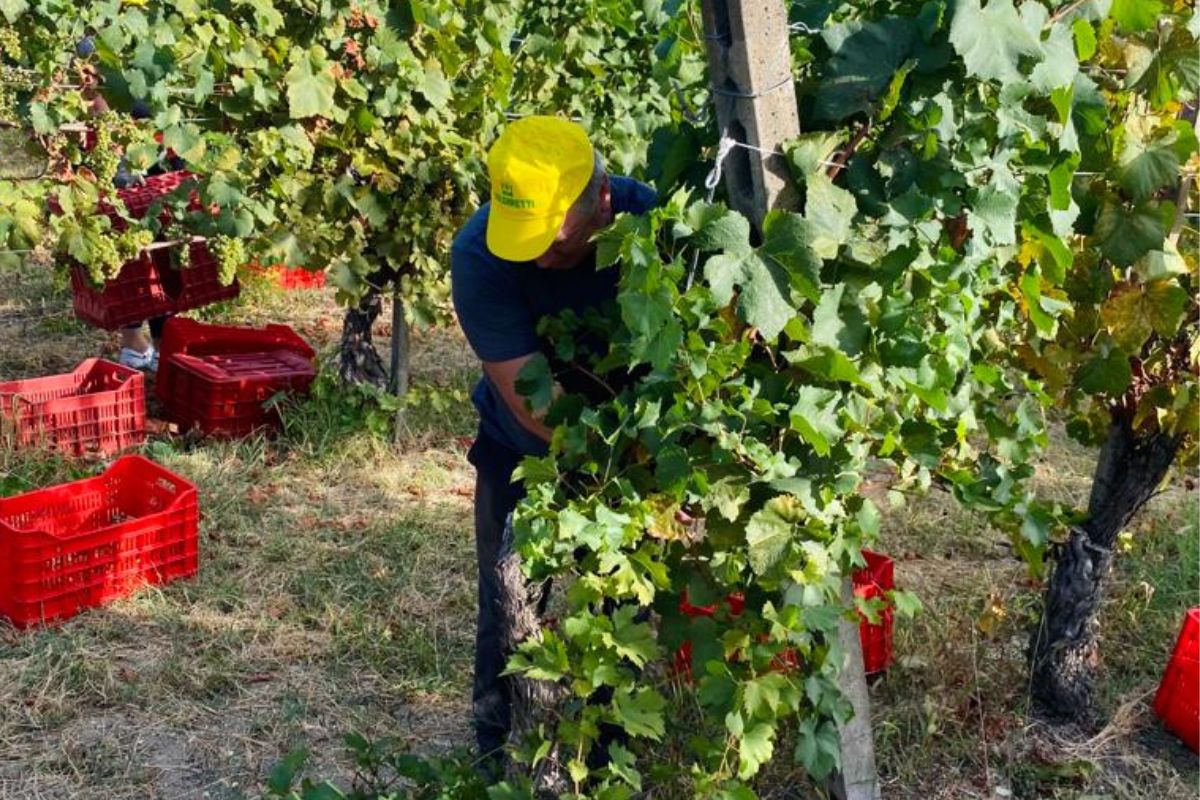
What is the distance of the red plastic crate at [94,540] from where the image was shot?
402 cm

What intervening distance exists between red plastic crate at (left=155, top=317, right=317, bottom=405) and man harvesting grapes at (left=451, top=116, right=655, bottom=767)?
282 centimetres

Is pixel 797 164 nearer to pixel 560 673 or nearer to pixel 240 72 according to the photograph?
pixel 560 673

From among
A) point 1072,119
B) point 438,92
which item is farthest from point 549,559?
point 438,92

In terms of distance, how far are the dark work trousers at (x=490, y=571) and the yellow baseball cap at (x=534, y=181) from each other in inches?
26.7

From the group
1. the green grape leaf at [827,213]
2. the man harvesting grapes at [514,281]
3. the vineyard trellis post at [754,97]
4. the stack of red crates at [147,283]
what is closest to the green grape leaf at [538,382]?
the man harvesting grapes at [514,281]

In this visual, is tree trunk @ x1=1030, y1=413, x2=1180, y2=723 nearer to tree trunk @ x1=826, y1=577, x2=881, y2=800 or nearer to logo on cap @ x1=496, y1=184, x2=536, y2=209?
tree trunk @ x1=826, y1=577, x2=881, y2=800

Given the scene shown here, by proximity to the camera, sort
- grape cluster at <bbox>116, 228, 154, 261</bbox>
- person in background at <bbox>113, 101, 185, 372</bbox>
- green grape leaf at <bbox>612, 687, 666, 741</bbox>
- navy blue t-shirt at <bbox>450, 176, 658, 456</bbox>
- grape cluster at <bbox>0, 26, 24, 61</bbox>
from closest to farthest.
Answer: green grape leaf at <bbox>612, 687, 666, 741</bbox>
navy blue t-shirt at <bbox>450, 176, 658, 456</bbox>
grape cluster at <bbox>0, 26, 24, 61</bbox>
grape cluster at <bbox>116, 228, 154, 261</bbox>
person in background at <bbox>113, 101, 185, 372</bbox>

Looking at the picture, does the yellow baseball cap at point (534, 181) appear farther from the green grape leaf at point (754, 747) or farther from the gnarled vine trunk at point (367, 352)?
the gnarled vine trunk at point (367, 352)

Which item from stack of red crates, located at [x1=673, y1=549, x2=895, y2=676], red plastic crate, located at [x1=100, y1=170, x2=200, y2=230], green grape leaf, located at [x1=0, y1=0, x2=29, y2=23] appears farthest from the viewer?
red plastic crate, located at [x1=100, y1=170, x2=200, y2=230]

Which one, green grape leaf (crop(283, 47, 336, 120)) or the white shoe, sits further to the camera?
the white shoe

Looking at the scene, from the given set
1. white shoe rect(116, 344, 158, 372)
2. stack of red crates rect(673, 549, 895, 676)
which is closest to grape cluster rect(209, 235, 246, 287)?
white shoe rect(116, 344, 158, 372)

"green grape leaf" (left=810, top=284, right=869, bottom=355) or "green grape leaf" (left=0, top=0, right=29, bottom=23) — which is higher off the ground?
"green grape leaf" (left=0, top=0, right=29, bottom=23)

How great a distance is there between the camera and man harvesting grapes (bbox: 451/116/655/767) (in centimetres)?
272

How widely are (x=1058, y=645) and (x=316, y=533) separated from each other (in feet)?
8.39
